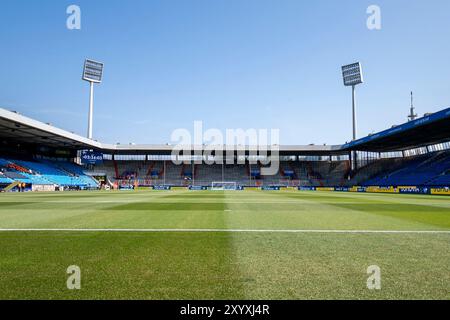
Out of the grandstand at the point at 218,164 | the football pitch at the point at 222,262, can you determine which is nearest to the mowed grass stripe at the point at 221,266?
the football pitch at the point at 222,262

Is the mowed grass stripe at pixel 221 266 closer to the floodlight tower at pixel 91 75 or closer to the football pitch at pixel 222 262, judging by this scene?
the football pitch at pixel 222 262

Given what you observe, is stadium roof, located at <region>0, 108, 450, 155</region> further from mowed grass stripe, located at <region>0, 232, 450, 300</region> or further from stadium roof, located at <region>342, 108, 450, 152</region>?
mowed grass stripe, located at <region>0, 232, 450, 300</region>

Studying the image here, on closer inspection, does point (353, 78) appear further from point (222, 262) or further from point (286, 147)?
point (222, 262)

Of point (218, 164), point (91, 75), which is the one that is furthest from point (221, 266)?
point (91, 75)

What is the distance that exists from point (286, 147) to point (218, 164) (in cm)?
1796

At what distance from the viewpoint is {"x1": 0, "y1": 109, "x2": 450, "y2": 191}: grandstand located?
4353cm

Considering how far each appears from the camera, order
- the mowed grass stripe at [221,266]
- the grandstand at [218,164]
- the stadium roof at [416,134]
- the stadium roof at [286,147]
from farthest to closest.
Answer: the grandstand at [218,164]
the stadium roof at [286,147]
the stadium roof at [416,134]
the mowed grass stripe at [221,266]

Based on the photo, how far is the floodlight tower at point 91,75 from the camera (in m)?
67.6

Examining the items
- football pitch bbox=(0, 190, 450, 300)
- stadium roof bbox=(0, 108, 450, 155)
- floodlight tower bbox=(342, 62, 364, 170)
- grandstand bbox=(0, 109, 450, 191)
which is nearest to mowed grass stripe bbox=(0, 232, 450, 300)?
football pitch bbox=(0, 190, 450, 300)

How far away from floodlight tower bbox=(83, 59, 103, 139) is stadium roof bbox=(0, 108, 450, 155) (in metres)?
8.90

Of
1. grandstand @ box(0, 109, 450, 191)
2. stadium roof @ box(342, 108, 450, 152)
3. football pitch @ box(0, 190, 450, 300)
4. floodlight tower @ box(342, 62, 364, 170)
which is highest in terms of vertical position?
floodlight tower @ box(342, 62, 364, 170)

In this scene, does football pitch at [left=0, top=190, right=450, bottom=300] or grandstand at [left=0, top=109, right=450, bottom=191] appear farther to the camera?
grandstand at [left=0, top=109, right=450, bottom=191]

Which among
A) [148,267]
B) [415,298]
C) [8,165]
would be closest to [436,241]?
[415,298]
